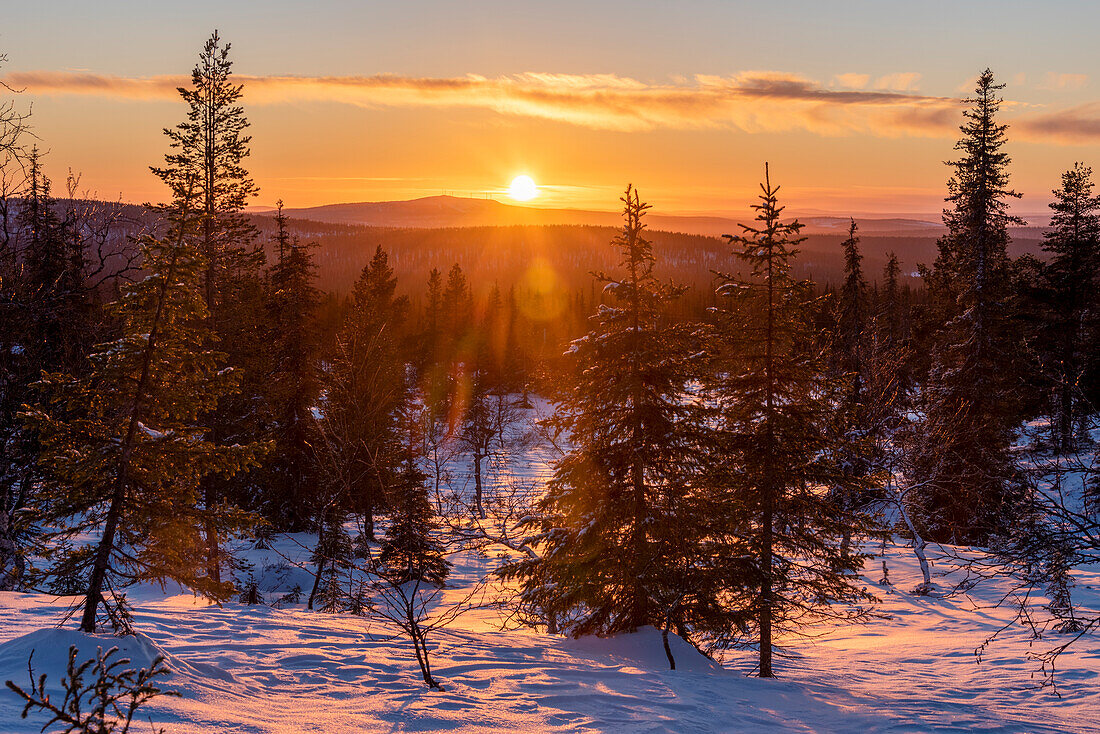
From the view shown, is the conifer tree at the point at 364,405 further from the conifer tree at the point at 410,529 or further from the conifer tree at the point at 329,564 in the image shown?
the conifer tree at the point at 329,564

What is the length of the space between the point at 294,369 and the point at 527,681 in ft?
75.3

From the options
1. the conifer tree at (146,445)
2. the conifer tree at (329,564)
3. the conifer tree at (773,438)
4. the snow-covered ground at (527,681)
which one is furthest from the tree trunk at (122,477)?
the conifer tree at (773,438)

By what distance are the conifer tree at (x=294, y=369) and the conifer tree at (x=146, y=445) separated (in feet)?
66.1

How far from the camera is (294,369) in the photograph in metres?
30.0

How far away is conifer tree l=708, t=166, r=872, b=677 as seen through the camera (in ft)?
45.9

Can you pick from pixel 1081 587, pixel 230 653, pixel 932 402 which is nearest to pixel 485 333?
pixel 932 402

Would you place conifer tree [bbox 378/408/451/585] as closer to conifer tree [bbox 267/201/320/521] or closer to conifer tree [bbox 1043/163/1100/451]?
conifer tree [bbox 267/201/320/521]

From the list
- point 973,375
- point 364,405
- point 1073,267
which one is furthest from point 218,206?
point 1073,267

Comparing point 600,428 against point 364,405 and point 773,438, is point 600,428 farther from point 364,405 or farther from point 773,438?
point 364,405

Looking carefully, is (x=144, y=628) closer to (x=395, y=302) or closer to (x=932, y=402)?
(x=932, y=402)

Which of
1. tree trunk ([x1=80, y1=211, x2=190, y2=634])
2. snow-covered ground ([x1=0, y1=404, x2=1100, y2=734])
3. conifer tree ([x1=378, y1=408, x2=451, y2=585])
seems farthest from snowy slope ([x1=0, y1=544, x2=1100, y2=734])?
conifer tree ([x1=378, y1=408, x2=451, y2=585])

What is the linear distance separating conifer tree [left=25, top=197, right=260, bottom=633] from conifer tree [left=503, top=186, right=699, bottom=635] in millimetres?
6887

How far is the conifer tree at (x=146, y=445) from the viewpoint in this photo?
29.8 feet

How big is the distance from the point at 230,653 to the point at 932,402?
89.2ft
